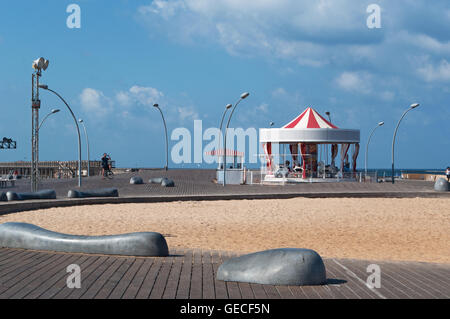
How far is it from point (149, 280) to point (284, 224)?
988 centimetres

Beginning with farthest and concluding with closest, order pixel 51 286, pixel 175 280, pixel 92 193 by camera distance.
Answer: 1. pixel 92 193
2. pixel 175 280
3. pixel 51 286

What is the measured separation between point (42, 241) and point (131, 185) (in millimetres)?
21851

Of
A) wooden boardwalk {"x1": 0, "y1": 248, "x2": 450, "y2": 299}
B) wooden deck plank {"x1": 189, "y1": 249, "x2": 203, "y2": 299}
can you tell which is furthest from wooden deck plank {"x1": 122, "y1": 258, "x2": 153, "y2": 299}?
wooden deck plank {"x1": 189, "y1": 249, "x2": 203, "y2": 299}

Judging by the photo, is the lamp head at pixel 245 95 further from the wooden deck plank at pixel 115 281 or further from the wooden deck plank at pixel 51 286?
the wooden deck plank at pixel 51 286

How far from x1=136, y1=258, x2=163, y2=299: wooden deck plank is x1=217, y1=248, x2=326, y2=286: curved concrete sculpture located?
883mm

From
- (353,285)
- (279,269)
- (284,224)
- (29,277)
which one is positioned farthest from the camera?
(284,224)

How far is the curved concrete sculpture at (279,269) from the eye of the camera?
6.88 m

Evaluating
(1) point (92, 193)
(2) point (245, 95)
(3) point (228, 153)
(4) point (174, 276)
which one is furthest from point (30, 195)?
(3) point (228, 153)

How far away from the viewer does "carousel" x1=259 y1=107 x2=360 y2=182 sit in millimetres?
40156

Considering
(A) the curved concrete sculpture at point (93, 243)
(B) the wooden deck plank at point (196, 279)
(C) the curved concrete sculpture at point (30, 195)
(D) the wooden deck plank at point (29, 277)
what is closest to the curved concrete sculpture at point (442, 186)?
(C) the curved concrete sculpture at point (30, 195)

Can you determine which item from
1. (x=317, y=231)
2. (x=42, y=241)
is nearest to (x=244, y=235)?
(x=317, y=231)

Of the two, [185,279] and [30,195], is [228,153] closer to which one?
[30,195]

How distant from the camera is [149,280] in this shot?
7113mm
